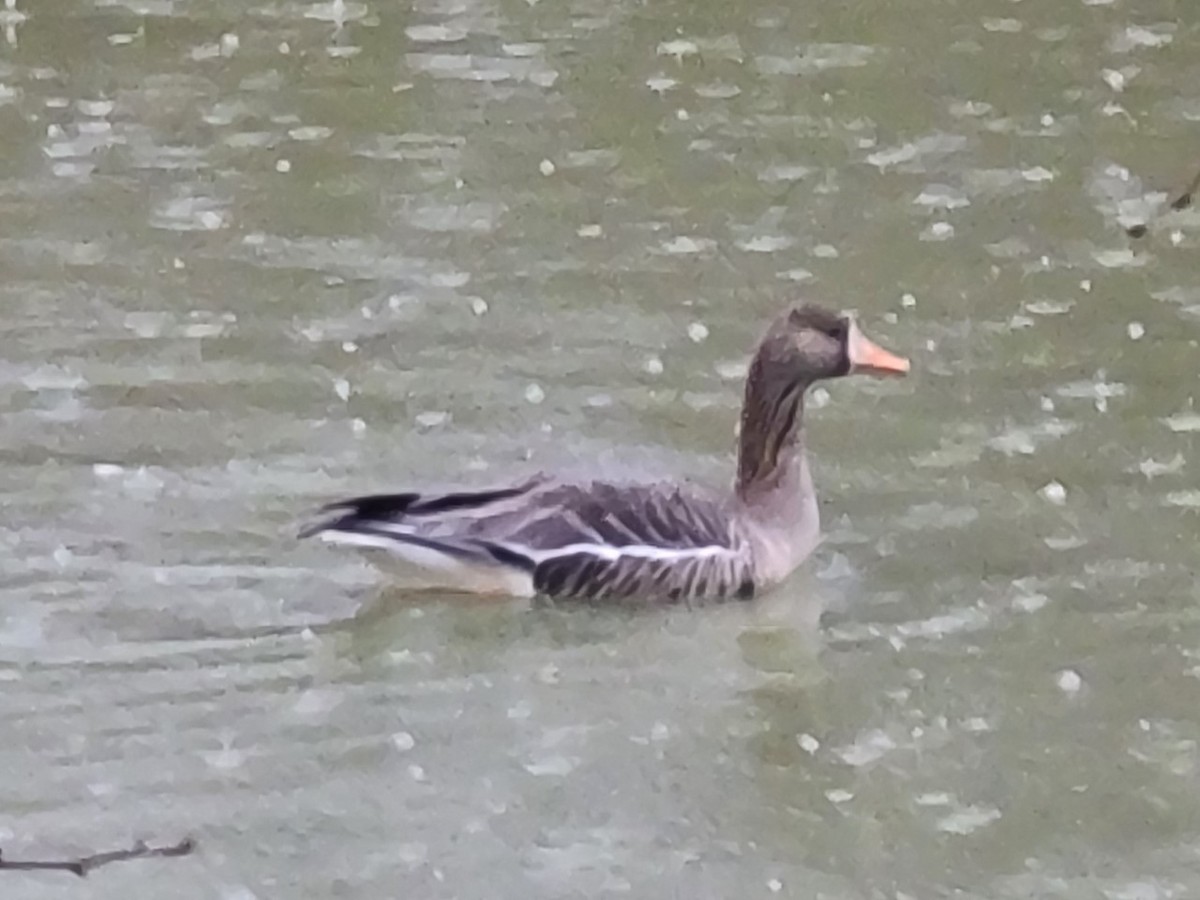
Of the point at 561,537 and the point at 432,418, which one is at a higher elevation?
the point at 561,537

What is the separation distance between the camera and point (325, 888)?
11.2 feet

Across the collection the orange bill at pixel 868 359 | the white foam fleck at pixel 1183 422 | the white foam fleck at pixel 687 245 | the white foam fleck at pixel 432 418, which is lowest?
the white foam fleck at pixel 687 245

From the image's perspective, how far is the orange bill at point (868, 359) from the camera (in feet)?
14.5

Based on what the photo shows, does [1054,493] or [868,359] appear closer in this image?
[868,359]

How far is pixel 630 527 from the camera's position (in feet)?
13.9

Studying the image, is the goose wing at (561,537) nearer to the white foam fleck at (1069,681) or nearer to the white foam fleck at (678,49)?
the white foam fleck at (1069,681)

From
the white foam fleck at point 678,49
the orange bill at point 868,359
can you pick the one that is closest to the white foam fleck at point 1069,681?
the orange bill at point 868,359

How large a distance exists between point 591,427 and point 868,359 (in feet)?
2.46

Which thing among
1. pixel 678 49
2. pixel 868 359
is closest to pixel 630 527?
pixel 868 359

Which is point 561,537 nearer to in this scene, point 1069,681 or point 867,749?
point 867,749

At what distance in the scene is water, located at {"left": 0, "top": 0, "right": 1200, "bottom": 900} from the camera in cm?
363

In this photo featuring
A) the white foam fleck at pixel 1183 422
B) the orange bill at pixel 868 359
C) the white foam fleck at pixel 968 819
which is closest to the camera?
the white foam fleck at pixel 968 819

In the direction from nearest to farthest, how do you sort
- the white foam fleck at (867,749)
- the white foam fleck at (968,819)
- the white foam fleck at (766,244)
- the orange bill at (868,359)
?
the white foam fleck at (968,819)
the white foam fleck at (867,749)
the orange bill at (868,359)
the white foam fleck at (766,244)

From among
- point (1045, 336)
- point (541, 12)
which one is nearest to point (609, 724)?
point (1045, 336)
